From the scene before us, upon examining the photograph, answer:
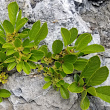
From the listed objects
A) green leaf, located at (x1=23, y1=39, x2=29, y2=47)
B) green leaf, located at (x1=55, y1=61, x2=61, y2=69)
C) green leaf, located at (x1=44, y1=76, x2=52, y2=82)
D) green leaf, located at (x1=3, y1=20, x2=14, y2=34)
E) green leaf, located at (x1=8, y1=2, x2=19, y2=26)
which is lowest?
green leaf, located at (x1=44, y1=76, x2=52, y2=82)

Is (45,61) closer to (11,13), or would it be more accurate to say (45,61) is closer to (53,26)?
(53,26)

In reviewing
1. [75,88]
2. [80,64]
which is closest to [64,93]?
[75,88]

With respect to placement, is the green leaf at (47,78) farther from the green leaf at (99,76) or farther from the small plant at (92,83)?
the green leaf at (99,76)

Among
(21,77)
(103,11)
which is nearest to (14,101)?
(21,77)

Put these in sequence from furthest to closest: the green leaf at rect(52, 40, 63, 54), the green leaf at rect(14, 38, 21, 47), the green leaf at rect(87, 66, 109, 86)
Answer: the green leaf at rect(52, 40, 63, 54) → the green leaf at rect(14, 38, 21, 47) → the green leaf at rect(87, 66, 109, 86)

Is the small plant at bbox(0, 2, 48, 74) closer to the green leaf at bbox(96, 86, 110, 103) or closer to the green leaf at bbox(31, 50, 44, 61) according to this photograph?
the green leaf at bbox(31, 50, 44, 61)

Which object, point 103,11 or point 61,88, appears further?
point 103,11

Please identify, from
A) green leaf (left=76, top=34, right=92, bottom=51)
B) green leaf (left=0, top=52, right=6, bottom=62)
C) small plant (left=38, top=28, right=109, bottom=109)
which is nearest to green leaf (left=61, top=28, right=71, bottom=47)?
small plant (left=38, top=28, right=109, bottom=109)
